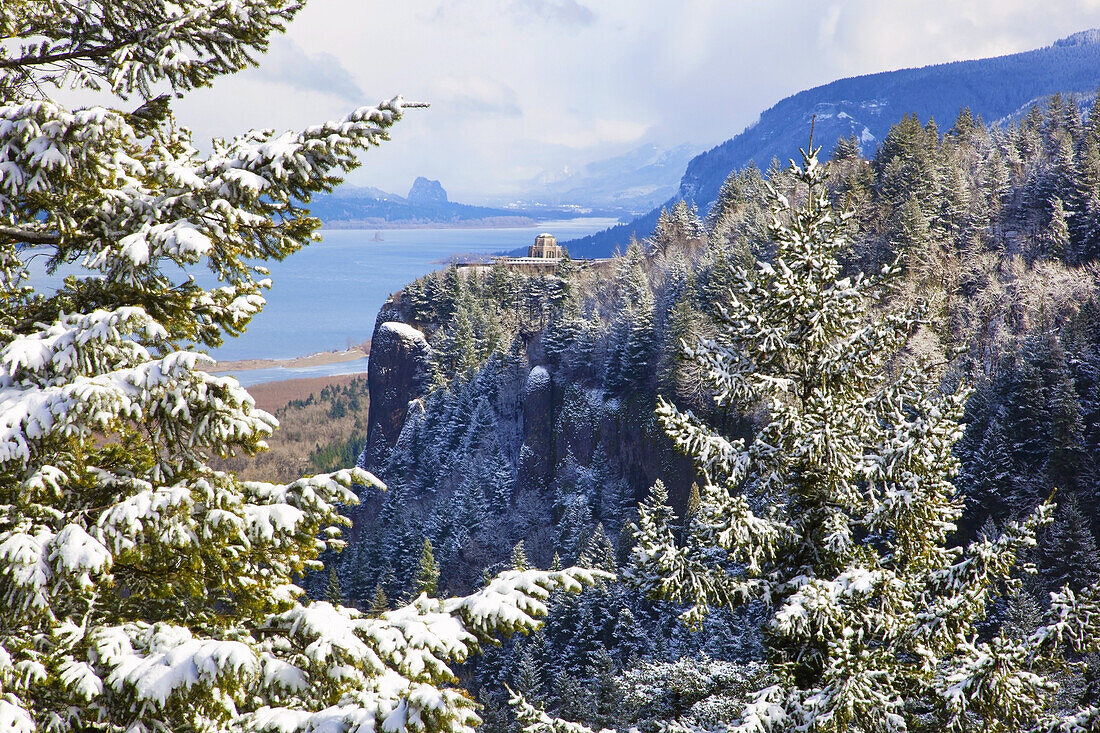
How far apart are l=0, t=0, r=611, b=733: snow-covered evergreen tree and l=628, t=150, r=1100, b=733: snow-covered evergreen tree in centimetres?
306

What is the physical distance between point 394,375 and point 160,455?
77543 millimetres

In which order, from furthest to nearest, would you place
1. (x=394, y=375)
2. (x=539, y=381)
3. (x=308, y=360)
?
(x=308, y=360)
(x=394, y=375)
(x=539, y=381)

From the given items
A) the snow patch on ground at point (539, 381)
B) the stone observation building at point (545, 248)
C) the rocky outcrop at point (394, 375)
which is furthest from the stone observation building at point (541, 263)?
the snow patch on ground at point (539, 381)

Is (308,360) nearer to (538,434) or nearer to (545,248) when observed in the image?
(545,248)

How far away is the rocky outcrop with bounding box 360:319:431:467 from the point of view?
7944 centimetres

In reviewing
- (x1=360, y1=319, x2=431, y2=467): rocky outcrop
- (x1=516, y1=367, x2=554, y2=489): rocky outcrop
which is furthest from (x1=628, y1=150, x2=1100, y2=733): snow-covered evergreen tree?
(x1=360, y1=319, x2=431, y2=467): rocky outcrop

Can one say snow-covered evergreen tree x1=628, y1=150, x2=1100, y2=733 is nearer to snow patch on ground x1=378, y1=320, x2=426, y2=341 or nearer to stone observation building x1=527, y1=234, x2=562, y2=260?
snow patch on ground x1=378, y1=320, x2=426, y2=341

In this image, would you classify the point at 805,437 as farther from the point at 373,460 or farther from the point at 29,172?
the point at 373,460

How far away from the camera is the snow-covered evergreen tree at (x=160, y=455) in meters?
4.36

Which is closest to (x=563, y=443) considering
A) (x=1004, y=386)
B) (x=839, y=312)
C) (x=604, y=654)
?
(x=604, y=654)

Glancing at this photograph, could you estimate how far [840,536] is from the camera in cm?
741

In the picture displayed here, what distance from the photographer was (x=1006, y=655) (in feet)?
21.8

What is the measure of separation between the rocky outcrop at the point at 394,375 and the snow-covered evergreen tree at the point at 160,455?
7133 centimetres

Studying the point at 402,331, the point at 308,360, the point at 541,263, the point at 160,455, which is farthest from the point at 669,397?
the point at 308,360
